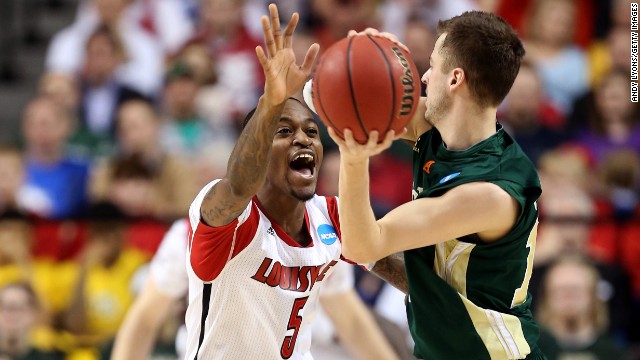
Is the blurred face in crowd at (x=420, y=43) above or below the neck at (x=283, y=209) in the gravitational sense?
below

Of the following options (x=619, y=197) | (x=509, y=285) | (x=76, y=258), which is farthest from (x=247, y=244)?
(x=619, y=197)

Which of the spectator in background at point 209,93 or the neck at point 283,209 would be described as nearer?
the neck at point 283,209

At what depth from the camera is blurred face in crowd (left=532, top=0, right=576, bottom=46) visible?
29.8 feet

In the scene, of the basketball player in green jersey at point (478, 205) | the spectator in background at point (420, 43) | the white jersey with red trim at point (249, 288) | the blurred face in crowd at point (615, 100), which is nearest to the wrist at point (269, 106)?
the white jersey with red trim at point (249, 288)

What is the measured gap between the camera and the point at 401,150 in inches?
325

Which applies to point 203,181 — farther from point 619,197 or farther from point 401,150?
point 619,197

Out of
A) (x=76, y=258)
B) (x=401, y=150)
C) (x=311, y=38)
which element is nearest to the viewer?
(x=76, y=258)

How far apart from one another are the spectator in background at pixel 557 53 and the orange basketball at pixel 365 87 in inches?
224

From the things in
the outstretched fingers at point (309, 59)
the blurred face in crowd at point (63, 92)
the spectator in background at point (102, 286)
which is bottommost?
the spectator in background at point (102, 286)

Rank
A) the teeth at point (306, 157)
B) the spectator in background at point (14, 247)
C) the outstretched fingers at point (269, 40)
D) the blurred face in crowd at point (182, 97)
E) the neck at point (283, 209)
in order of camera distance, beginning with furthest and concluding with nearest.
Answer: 1. the blurred face in crowd at point (182, 97)
2. the spectator in background at point (14, 247)
3. the neck at point (283, 209)
4. the teeth at point (306, 157)
5. the outstretched fingers at point (269, 40)

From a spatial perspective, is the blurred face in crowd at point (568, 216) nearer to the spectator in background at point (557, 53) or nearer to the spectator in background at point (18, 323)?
the spectator in background at point (557, 53)

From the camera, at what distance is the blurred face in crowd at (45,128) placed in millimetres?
8578

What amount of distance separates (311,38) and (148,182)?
2.05 metres

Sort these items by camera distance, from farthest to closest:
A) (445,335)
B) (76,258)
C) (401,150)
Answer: (401,150) → (76,258) → (445,335)
